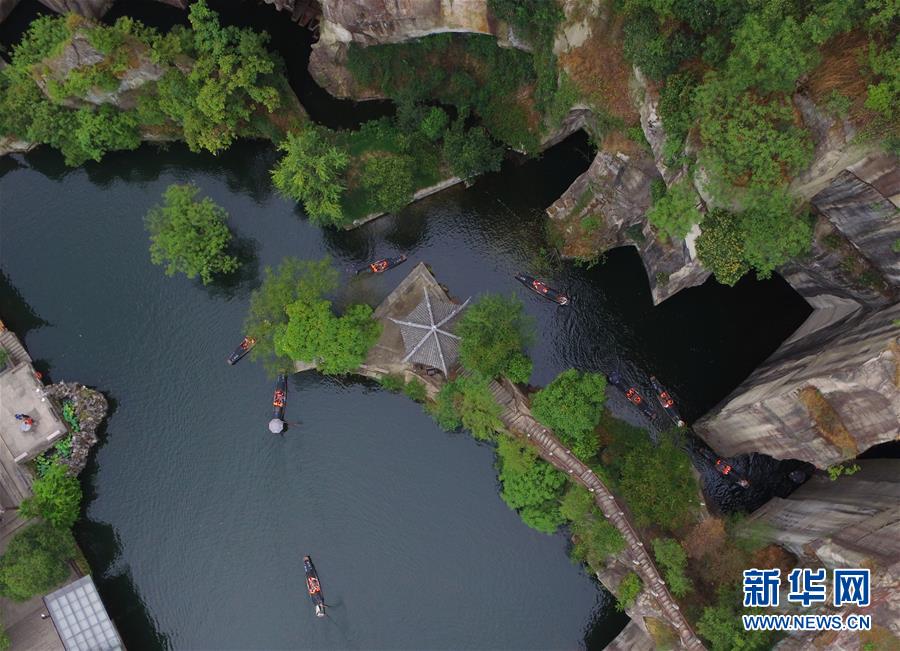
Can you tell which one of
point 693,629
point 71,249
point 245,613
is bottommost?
point 245,613

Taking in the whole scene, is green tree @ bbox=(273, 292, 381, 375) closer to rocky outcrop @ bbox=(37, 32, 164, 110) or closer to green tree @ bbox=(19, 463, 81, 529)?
green tree @ bbox=(19, 463, 81, 529)

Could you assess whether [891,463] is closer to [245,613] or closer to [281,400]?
[281,400]

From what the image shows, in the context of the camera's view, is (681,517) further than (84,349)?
No

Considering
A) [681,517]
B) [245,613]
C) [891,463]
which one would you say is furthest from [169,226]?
[891,463]

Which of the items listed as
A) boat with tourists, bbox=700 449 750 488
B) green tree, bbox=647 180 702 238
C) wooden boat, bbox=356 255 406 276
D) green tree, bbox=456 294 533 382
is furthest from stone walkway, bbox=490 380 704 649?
green tree, bbox=647 180 702 238

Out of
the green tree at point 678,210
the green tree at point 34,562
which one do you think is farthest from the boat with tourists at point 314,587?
the green tree at point 678,210

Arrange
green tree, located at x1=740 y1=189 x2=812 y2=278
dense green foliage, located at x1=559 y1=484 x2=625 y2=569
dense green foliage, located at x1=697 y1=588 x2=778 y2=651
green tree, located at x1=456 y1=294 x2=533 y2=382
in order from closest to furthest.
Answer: green tree, located at x1=740 y1=189 x2=812 y2=278
dense green foliage, located at x1=697 y1=588 x2=778 y2=651
dense green foliage, located at x1=559 y1=484 x2=625 y2=569
green tree, located at x1=456 y1=294 x2=533 y2=382
